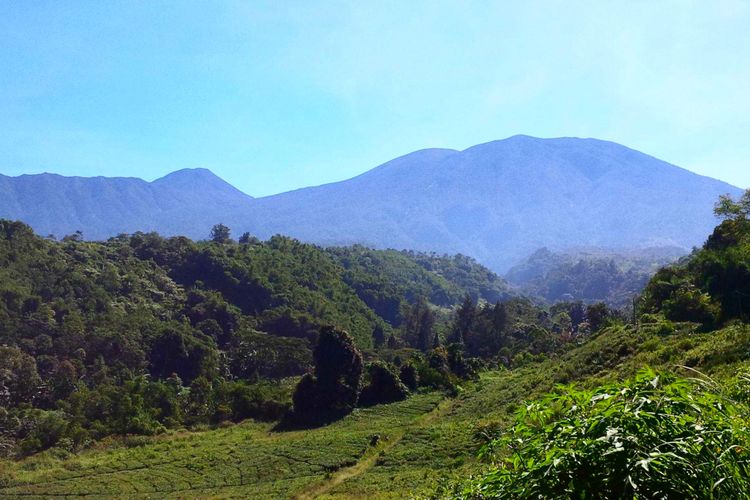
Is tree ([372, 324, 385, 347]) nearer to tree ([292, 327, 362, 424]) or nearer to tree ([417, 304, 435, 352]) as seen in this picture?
tree ([417, 304, 435, 352])

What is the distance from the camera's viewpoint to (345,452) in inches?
993

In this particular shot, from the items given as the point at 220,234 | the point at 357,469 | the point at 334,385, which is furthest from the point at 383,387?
the point at 220,234

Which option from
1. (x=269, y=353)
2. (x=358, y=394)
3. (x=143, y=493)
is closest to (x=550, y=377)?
(x=358, y=394)

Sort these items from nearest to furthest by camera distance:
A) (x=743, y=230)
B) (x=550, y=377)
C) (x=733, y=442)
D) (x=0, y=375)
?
(x=733, y=442) < (x=550, y=377) < (x=743, y=230) < (x=0, y=375)

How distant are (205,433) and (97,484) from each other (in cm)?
1069

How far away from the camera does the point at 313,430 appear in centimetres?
3275

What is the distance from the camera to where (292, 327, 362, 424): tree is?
117ft

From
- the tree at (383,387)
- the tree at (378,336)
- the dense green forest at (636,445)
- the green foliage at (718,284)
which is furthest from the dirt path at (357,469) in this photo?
the tree at (378,336)

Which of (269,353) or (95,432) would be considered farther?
(269,353)

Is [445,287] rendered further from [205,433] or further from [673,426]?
[673,426]

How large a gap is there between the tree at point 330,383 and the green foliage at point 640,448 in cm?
3318

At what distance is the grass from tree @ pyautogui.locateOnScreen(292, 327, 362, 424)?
2.17 m

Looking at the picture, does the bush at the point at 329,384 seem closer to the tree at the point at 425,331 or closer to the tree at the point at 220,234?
the tree at the point at 425,331

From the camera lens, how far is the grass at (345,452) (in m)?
19.7
